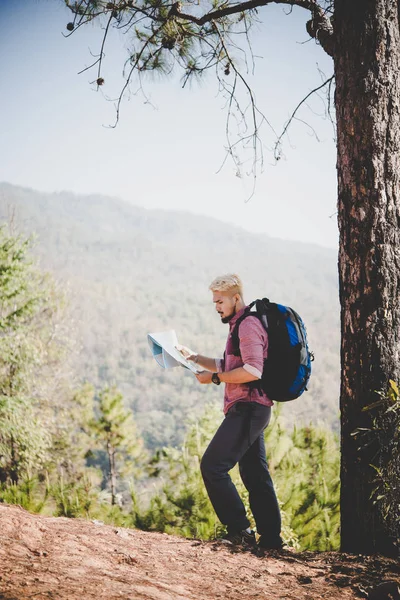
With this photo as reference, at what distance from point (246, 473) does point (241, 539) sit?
335 mm

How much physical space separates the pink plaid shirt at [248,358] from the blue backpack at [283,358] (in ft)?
0.11

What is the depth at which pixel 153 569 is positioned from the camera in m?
1.79

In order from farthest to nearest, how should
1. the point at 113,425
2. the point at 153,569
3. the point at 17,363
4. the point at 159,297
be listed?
the point at 159,297
the point at 113,425
the point at 17,363
the point at 153,569

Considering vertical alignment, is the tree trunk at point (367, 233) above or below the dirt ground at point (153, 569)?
above

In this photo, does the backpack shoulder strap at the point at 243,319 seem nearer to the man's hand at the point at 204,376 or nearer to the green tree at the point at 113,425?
the man's hand at the point at 204,376

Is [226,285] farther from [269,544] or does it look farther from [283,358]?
[269,544]

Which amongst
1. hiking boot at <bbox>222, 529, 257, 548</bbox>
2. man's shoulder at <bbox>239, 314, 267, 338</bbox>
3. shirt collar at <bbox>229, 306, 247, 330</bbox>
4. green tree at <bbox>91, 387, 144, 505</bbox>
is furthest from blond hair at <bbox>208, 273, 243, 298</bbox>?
green tree at <bbox>91, 387, 144, 505</bbox>

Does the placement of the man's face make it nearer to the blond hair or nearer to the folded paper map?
the blond hair

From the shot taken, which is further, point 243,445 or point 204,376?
point 204,376

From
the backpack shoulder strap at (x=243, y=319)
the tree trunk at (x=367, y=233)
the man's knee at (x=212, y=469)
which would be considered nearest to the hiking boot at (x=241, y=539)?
the man's knee at (x=212, y=469)

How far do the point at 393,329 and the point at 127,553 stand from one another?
171 centimetres

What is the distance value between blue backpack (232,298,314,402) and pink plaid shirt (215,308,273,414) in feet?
0.11

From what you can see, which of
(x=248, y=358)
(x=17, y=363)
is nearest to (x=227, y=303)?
(x=248, y=358)

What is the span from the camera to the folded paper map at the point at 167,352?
237 centimetres
